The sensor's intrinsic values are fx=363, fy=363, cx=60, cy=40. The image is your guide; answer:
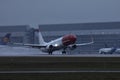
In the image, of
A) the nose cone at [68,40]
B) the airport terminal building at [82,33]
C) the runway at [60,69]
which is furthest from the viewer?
the airport terminal building at [82,33]

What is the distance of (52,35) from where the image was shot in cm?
17638

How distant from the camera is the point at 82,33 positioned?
169 meters

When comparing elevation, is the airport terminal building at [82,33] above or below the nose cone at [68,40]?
above

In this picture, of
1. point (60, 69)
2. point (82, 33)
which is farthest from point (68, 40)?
point (82, 33)

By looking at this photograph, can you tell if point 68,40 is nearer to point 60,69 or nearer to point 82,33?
point 60,69

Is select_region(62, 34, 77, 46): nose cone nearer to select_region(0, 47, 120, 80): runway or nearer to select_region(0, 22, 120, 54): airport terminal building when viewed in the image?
select_region(0, 22, 120, 54): airport terminal building

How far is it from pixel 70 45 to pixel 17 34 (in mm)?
87256

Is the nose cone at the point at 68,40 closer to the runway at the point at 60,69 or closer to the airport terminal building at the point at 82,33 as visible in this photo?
the airport terminal building at the point at 82,33

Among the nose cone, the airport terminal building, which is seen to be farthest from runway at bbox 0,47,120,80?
the airport terminal building

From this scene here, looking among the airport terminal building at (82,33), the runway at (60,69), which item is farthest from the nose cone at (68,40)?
the runway at (60,69)

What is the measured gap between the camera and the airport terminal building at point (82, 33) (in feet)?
513

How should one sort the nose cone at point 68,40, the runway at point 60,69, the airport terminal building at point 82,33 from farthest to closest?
1. the airport terminal building at point 82,33
2. the nose cone at point 68,40
3. the runway at point 60,69

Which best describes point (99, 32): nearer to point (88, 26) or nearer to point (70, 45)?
point (88, 26)

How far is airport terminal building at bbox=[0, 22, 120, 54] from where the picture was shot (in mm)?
156500
